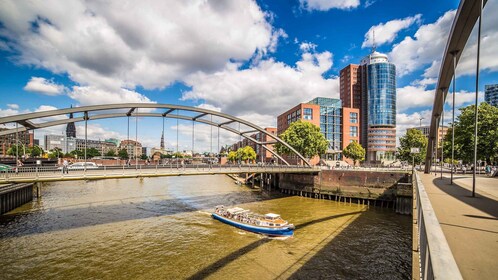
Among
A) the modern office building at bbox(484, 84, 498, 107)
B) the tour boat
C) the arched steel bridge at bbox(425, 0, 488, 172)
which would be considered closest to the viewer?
the arched steel bridge at bbox(425, 0, 488, 172)

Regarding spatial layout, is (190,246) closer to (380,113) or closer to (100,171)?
(100,171)

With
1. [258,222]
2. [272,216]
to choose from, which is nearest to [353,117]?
[272,216]

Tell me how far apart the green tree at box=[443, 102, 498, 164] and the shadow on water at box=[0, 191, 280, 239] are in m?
36.0

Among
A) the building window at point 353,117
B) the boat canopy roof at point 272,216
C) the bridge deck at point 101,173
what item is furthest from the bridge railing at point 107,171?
the building window at point 353,117

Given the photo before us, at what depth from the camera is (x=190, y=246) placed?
65.8ft

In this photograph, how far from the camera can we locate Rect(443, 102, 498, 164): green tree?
3847cm

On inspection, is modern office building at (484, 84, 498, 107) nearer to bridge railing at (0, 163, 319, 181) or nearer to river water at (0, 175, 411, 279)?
river water at (0, 175, 411, 279)

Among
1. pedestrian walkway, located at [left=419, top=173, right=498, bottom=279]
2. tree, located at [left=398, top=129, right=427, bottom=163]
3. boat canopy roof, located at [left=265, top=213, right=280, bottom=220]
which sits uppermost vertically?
tree, located at [left=398, top=129, right=427, bottom=163]

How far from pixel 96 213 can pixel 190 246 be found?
677 inches

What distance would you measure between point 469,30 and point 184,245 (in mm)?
26692

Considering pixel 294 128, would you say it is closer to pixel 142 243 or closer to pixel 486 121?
pixel 486 121

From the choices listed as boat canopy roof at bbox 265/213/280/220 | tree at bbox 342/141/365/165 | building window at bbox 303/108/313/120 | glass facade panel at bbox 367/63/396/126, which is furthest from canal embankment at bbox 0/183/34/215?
glass facade panel at bbox 367/63/396/126

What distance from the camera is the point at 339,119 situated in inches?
3787

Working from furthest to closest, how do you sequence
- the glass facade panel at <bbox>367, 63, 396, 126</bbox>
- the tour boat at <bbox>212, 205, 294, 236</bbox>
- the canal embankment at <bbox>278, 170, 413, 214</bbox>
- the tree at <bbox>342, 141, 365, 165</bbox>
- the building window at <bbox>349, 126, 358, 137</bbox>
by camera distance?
the glass facade panel at <bbox>367, 63, 396, 126</bbox>
the building window at <bbox>349, 126, 358, 137</bbox>
the tree at <bbox>342, 141, 365, 165</bbox>
the canal embankment at <bbox>278, 170, 413, 214</bbox>
the tour boat at <bbox>212, 205, 294, 236</bbox>
